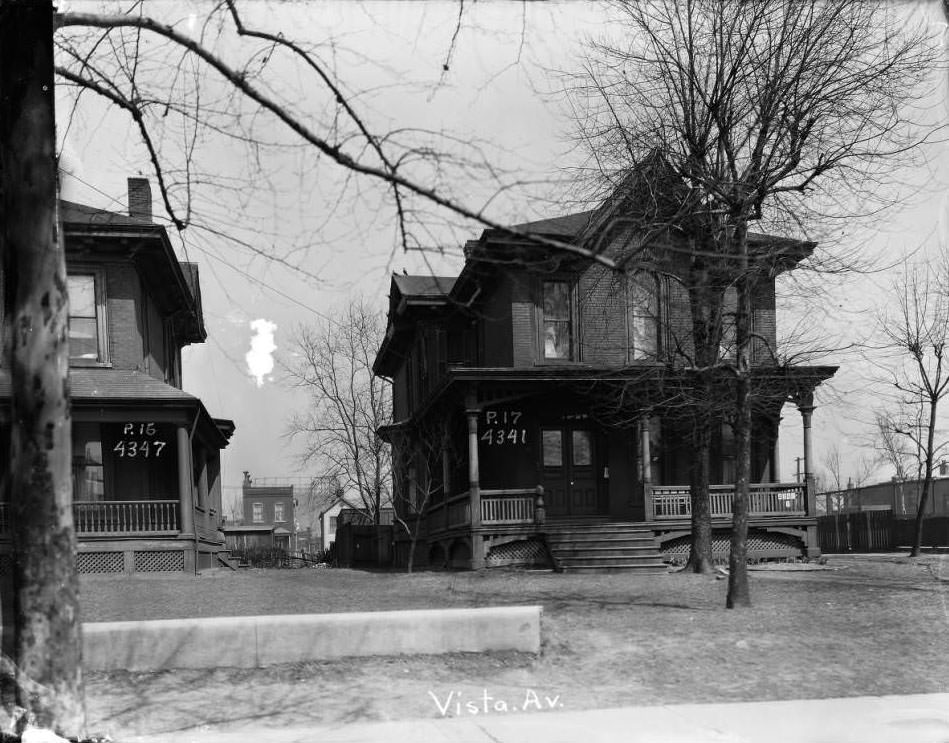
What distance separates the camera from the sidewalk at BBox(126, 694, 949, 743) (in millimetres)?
6848

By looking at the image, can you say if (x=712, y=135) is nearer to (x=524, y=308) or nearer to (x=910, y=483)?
(x=524, y=308)

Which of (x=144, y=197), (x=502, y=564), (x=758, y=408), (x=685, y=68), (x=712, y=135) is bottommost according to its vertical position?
(x=502, y=564)

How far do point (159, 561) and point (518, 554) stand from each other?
7028mm

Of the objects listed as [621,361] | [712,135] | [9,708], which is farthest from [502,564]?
[9,708]

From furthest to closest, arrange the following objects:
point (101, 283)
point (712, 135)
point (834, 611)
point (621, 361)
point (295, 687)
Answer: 1. point (621, 361)
2. point (101, 283)
3. point (712, 135)
4. point (834, 611)
5. point (295, 687)

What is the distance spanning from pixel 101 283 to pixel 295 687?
816 cm

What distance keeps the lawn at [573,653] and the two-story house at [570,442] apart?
4.07 m

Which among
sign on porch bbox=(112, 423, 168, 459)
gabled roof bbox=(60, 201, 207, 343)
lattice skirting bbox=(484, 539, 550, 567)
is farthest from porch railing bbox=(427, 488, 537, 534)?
A: gabled roof bbox=(60, 201, 207, 343)

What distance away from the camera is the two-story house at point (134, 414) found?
13.5m

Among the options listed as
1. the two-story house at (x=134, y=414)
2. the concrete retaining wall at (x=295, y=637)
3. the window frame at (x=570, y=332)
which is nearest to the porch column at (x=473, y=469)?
the window frame at (x=570, y=332)

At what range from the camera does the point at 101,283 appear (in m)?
14.3

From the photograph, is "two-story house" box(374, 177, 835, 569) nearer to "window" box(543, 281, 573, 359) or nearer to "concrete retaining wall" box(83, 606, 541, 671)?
"window" box(543, 281, 573, 359)

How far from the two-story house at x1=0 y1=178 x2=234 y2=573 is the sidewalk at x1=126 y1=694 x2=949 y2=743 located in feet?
19.9

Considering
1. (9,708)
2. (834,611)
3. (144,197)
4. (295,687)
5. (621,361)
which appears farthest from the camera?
(621,361)
